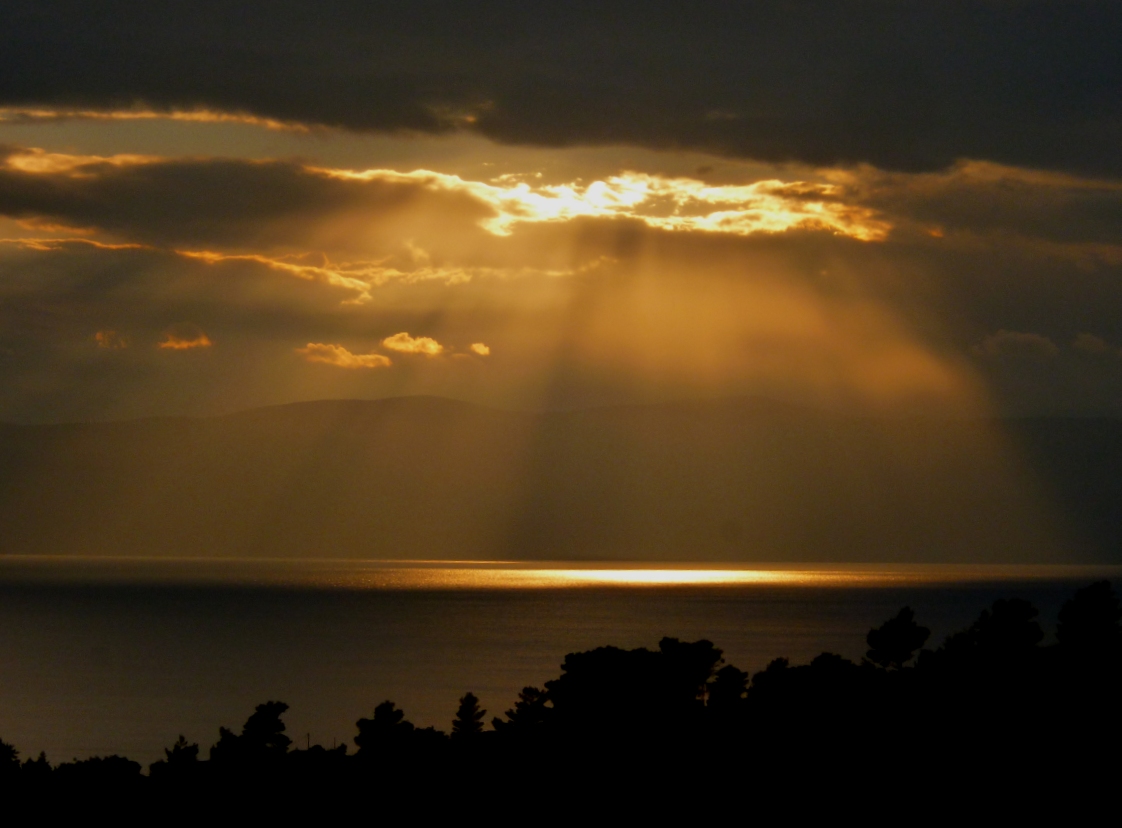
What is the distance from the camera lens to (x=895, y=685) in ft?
240

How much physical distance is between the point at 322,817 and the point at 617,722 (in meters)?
20.3

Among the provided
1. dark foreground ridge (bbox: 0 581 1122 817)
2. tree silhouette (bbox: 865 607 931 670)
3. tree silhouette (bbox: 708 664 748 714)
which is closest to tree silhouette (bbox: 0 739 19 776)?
dark foreground ridge (bbox: 0 581 1122 817)

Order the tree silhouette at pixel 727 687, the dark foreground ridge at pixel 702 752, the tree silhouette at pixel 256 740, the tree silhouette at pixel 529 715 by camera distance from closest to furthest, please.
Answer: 1. the dark foreground ridge at pixel 702 752
2. the tree silhouette at pixel 256 740
3. the tree silhouette at pixel 727 687
4. the tree silhouette at pixel 529 715

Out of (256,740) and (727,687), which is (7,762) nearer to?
(256,740)

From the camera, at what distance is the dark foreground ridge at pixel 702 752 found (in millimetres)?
55969

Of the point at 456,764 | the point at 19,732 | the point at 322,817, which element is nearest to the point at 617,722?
the point at 456,764

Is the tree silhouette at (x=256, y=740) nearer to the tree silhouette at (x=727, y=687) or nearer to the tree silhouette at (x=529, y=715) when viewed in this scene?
the tree silhouette at (x=529, y=715)

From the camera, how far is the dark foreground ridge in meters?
56.0

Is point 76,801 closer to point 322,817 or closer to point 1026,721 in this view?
point 322,817

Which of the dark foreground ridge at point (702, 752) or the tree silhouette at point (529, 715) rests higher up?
the tree silhouette at point (529, 715)

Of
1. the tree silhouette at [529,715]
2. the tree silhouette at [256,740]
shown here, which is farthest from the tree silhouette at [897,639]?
the tree silhouette at [256,740]

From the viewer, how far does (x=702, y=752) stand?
6306cm

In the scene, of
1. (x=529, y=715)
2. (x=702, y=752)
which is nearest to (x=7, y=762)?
(x=529, y=715)

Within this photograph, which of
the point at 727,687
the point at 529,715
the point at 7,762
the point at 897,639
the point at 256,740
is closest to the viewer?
the point at 7,762
